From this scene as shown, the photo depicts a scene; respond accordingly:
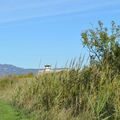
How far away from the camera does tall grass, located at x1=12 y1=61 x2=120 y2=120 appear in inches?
593

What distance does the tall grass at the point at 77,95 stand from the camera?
15.1 metres

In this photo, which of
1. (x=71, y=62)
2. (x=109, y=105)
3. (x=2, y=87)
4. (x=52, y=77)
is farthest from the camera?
(x=2, y=87)

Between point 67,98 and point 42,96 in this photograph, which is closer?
point 67,98

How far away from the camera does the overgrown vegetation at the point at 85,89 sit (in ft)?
49.6

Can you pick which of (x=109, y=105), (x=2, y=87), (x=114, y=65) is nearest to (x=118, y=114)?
(x=109, y=105)

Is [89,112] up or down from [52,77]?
down

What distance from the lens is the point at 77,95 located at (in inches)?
682

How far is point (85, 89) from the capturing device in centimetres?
1695

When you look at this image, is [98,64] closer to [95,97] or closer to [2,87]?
[95,97]

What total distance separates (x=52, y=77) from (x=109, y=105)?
5362 millimetres

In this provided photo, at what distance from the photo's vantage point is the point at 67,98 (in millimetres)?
17859

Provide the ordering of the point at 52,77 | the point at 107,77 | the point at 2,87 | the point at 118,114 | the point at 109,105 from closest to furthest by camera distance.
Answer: the point at 118,114 < the point at 109,105 < the point at 107,77 < the point at 52,77 < the point at 2,87

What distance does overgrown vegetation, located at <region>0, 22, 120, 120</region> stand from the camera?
1512cm

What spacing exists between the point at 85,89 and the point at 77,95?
507 mm
